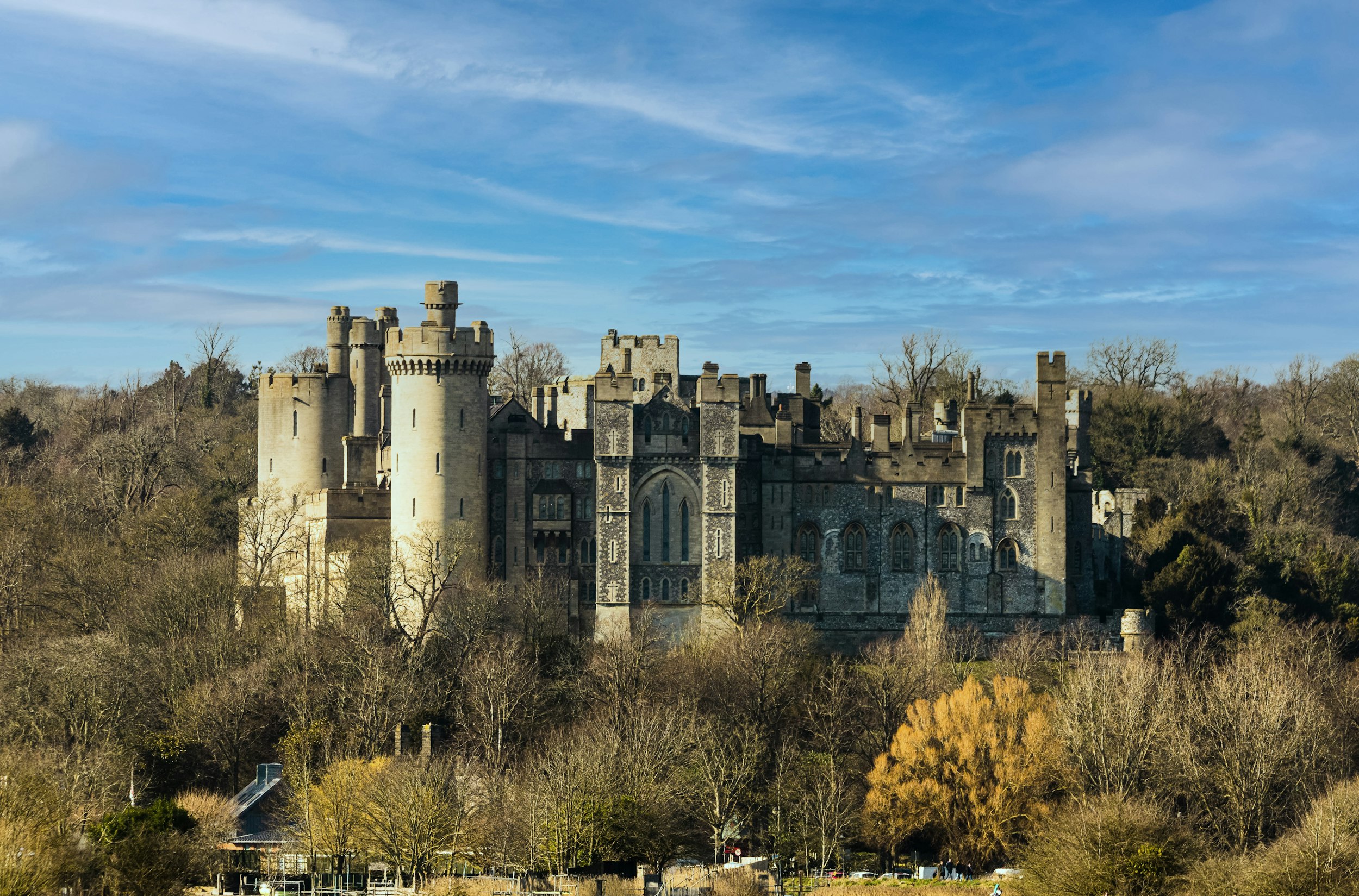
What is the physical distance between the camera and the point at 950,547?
214 ft

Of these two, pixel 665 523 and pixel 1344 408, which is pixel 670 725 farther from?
pixel 1344 408

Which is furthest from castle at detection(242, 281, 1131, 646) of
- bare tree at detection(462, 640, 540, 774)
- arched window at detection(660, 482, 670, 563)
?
bare tree at detection(462, 640, 540, 774)

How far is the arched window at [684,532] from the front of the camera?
62.2 metres

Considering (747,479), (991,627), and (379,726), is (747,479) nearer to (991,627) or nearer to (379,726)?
(991,627)

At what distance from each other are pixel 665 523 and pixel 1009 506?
37.8ft

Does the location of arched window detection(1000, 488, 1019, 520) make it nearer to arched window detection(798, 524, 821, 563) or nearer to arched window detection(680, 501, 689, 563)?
arched window detection(798, 524, 821, 563)

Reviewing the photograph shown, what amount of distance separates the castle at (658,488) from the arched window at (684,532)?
2.0 inches

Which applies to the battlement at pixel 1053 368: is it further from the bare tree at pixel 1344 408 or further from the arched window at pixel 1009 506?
the bare tree at pixel 1344 408

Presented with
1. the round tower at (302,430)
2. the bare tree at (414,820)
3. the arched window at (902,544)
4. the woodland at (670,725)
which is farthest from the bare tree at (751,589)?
the bare tree at (414,820)

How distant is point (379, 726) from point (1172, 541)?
2755cm

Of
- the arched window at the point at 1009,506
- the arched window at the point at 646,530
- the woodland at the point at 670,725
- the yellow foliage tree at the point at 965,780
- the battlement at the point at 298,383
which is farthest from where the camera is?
the battlement at the point at 298,383

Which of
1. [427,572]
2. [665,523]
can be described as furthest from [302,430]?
[665,523]

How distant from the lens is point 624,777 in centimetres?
4838

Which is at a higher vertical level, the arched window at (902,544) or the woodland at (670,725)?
the arched window at (902,544)
